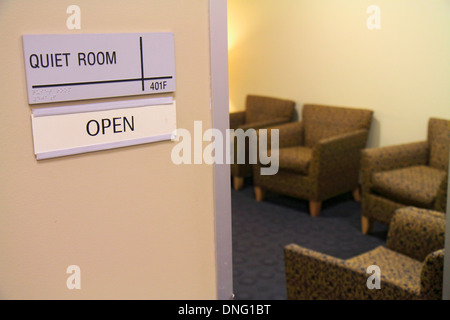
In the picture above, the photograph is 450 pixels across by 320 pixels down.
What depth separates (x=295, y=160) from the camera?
364 centimetres

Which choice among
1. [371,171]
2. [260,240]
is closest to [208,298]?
[260,240]

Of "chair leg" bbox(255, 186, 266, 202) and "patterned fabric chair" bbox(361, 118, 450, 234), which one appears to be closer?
"patterned fabric chair" bbox(361, 118, 450, 234)

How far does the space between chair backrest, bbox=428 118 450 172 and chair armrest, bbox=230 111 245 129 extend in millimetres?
1744

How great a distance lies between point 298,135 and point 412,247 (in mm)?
2108

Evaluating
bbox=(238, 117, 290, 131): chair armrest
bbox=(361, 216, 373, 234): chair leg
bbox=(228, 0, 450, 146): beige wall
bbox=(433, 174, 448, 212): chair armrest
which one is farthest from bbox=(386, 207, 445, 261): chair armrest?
bbox=(238, 117, 290, 131): chair armrest

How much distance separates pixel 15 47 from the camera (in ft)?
2.11

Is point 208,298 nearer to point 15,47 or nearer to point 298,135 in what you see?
point 15,47

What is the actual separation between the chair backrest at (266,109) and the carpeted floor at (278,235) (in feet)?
2.30

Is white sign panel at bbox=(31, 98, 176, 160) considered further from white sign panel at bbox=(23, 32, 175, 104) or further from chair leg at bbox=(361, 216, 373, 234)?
chair leg at bbox=(361, 216, 373, 234)

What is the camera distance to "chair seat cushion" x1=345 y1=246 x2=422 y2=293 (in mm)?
1893

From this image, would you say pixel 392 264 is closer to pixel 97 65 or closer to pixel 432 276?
pixel 432 276

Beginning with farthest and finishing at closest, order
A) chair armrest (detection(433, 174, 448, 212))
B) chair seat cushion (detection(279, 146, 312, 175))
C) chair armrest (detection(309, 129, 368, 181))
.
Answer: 1. chair seat cushion (detection(279, 146, 312, 175))
2. chair armrest (detection(309, 129, 368, 181))
3. chair armrest (detection(433, 174, 448, 212))

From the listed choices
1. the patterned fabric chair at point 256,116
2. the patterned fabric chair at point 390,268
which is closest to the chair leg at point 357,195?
the patterned fabric chair at point 256,116

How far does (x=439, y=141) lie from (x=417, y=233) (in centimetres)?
141
